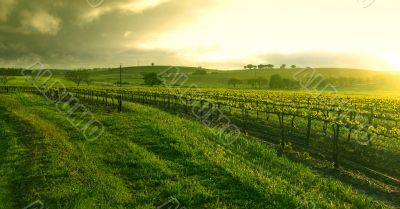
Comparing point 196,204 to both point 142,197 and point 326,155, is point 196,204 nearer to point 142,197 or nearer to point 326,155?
point 142,197

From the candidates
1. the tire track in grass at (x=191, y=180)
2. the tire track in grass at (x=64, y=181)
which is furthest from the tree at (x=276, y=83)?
the tire track in grass at (x=64, y=181)

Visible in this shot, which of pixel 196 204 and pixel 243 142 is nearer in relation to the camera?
pixel 196 204

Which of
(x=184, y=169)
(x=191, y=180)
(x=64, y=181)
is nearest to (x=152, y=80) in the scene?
(x=184, y=169)

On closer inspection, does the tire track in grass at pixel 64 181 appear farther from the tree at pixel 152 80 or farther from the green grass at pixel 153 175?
the tree at pixel 152 80

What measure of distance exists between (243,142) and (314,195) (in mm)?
8145

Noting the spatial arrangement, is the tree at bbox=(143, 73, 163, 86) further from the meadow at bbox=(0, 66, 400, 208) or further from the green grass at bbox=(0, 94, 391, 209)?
the green grass at bbox=(0, 94, 391, 209)

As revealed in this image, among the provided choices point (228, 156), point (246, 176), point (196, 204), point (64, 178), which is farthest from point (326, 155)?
point (64, 178)

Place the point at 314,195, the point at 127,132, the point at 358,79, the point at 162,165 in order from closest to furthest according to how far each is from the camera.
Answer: the point at 314,195 < the point at 162,165 < the point at 127,132 < the point at 358,79

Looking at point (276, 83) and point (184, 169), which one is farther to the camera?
point (276, 83)

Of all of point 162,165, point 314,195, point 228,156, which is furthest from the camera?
point 228,156

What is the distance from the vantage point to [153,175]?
12953 mm

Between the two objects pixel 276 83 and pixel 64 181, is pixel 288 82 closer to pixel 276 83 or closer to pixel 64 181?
pixel 276 83

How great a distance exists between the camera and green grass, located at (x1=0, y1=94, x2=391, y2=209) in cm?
1072

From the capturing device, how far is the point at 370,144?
2159 centimetres
